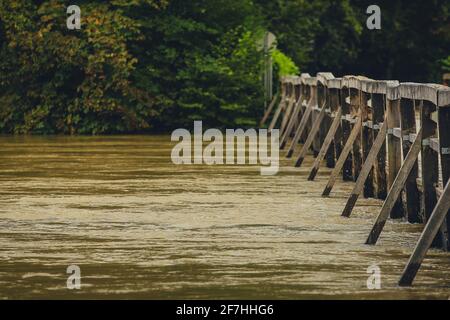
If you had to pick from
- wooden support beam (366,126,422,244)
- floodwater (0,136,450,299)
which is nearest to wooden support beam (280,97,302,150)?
floodwater (0,136,450,299)

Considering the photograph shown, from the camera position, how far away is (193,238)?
14.1 m

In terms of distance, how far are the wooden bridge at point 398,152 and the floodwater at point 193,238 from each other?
9.7 inches

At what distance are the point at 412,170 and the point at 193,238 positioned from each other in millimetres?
2535

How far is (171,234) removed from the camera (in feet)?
47.3

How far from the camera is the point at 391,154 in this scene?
663 inches

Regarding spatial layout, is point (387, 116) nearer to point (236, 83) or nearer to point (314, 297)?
point (314, 297)

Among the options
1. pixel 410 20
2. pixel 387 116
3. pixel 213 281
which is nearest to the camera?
pixel 213 281

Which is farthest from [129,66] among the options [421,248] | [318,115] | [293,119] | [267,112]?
[421,248]

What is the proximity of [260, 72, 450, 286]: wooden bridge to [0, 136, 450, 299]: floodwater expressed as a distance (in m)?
0.25

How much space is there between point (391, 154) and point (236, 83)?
20132 mm

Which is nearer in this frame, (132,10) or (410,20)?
(132,10)
